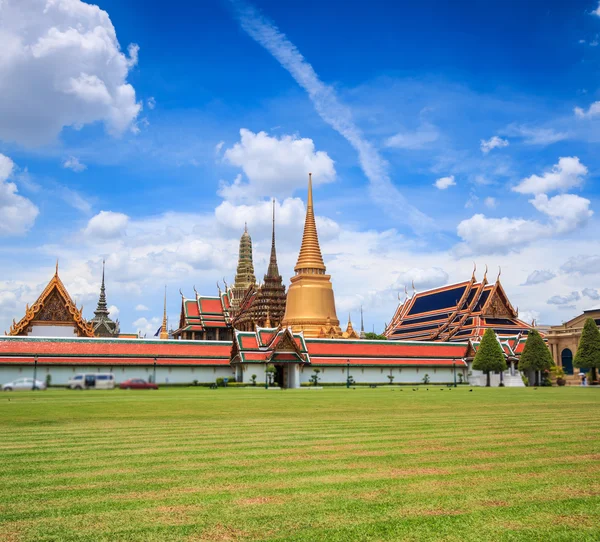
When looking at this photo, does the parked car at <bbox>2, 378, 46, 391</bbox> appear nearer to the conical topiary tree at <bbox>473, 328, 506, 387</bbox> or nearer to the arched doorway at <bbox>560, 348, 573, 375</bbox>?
the conical topiary tree at <bbox>473, 328, 506, 387</bbox>

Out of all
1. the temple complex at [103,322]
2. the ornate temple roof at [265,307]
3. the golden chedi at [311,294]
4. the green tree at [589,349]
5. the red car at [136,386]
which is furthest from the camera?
the temple complex at [103,322]

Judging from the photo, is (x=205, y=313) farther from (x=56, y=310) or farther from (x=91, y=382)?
(x=91, y=382)

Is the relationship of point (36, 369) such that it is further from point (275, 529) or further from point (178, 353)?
point (275, 529)

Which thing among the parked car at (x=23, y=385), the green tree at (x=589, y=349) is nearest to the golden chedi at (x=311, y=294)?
the green tree at (x=589, y=349)

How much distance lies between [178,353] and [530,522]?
5467 centimetres

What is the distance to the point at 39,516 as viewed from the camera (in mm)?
7230

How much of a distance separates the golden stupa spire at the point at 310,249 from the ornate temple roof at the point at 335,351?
57.7ft

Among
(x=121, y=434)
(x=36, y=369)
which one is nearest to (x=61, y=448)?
(x=121, y=434)

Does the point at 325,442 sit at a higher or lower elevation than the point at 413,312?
lower

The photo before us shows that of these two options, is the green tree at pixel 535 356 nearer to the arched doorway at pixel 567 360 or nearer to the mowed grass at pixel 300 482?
the arched doorway at pixel 567 360

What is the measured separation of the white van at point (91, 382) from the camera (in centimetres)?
5056

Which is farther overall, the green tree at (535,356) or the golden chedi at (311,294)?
the golden chedi at (311,294)

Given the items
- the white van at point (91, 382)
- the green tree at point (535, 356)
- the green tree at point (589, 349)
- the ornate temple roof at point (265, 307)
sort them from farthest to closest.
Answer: the ornate temple roof at point (265, 307)
the green tree at point (535, 356)
the green tree at point (589, 349)
the white van at point (91, 382)

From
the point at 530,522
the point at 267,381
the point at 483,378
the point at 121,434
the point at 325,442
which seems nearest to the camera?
the point at 530,522
